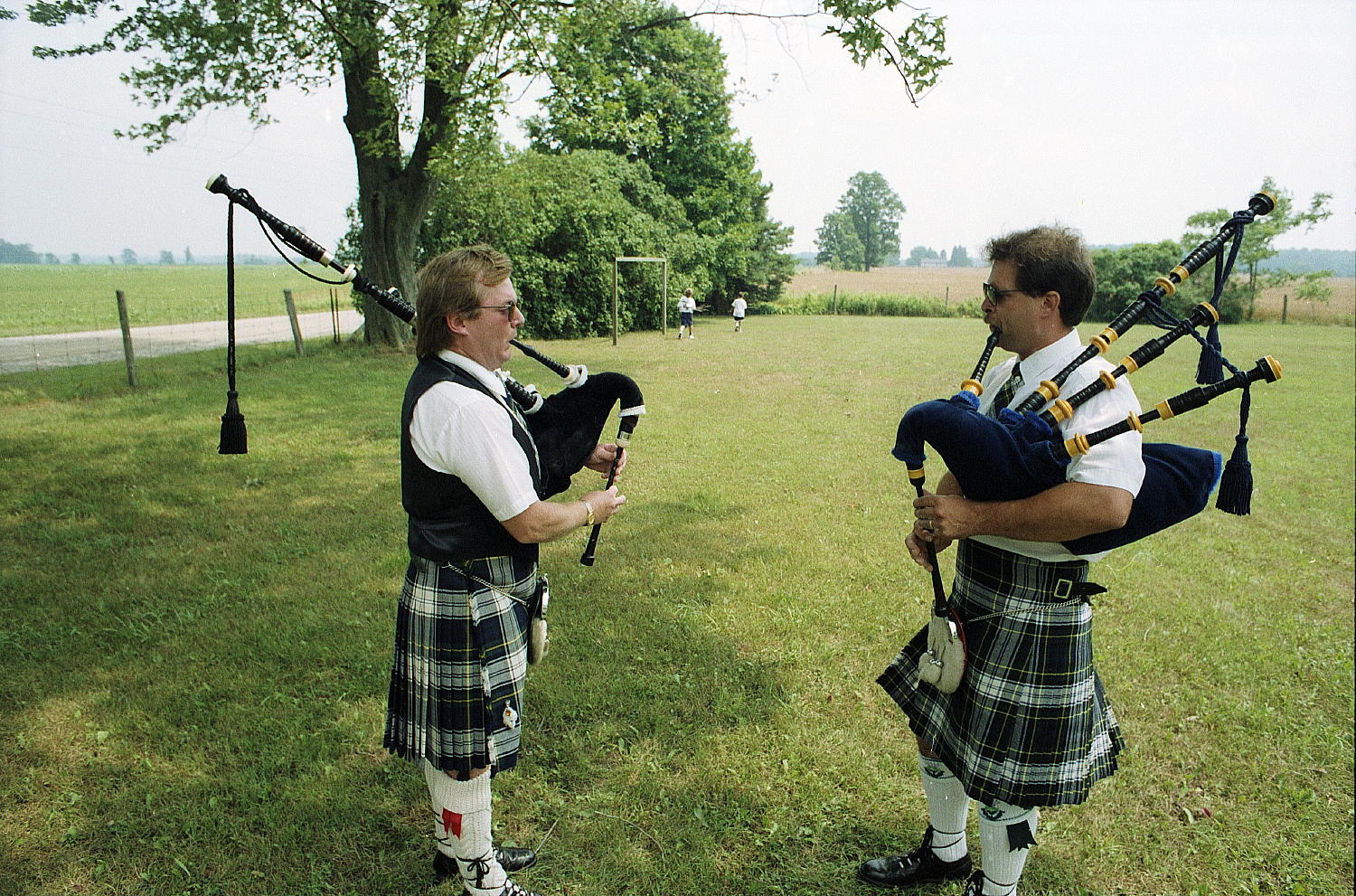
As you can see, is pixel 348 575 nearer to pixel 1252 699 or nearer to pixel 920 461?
pixel 920 461

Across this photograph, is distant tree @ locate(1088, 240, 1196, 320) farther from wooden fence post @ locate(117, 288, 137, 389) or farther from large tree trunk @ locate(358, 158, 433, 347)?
wooden fence post @ locate(117, 288, 137, 389)

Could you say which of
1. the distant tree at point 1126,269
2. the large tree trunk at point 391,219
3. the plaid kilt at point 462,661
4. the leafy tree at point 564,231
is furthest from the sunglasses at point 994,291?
the distant tree at point 1126,269

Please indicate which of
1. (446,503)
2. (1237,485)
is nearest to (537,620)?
(446,503)

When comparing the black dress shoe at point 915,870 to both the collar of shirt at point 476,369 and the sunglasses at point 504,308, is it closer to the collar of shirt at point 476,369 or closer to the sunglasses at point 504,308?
the collar of shirt at point 476,369

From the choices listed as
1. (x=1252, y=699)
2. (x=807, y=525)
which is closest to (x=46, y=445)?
(x=807, y=525)

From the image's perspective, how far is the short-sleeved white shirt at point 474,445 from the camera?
199 cm

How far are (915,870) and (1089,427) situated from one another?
167cm

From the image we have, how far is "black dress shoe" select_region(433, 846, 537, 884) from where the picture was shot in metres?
2.68

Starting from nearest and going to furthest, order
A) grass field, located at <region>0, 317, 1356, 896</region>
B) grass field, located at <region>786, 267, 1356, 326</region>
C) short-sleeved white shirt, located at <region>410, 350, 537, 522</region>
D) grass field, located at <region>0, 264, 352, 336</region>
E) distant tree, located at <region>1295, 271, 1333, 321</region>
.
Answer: short-sleeved white shirt, located at <region>410, 350, 537, 522</region>
grass field, located at <region>0, 317, 1356, 896</region>
grass field, located at <region>0, 264, 352, 336</region>
grass field, located at <region>786, 267, 1356, 326</region>
distant tree, located at <region>1295, 271, 1333, 321</region>

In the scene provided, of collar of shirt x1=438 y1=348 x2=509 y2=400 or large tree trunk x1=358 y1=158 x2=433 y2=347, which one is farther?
large tree trunk x1=358 y1=158 x2=433 y2=347

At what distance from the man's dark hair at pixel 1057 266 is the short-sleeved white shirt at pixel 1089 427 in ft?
0.33

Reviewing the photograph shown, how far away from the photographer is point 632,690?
3.79 m

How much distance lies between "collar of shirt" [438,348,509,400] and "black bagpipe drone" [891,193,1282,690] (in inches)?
42.7

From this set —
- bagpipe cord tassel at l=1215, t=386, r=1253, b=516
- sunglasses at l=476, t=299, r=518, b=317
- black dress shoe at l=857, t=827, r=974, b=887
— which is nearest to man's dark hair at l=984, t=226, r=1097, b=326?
bagpipe cord tassel at l=1215, t=386, r=1253, b=516
